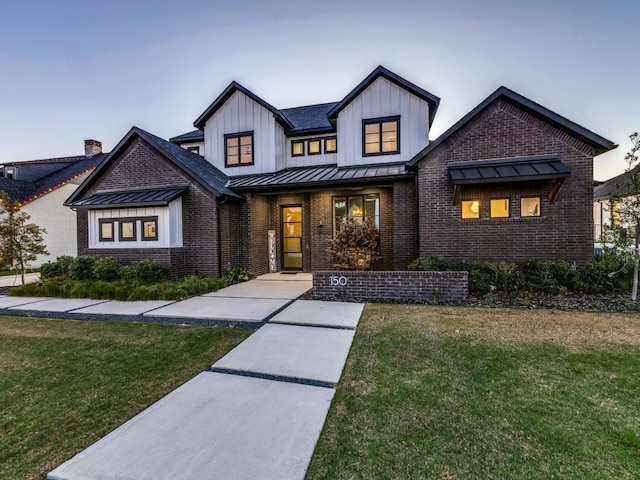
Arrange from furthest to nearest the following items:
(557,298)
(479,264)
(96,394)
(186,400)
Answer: (479,264) < (557,298) < (96,394) < (186,400)

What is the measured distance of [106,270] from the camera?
29.6ft

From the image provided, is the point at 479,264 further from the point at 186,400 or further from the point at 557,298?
the point at 186,400

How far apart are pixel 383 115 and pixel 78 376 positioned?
37.0 feet

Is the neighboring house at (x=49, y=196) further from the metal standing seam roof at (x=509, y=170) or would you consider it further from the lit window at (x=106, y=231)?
the metal standing seam roof at (x=509, y=170)

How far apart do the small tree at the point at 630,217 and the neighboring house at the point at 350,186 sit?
1.17 metres

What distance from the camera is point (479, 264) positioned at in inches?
324

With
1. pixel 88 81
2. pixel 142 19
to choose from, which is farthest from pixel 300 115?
pixel 88 81

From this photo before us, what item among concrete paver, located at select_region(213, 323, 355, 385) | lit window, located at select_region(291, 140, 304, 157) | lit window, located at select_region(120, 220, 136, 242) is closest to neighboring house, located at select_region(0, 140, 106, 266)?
lit window, located at select_region(120, 220, 136, 242)

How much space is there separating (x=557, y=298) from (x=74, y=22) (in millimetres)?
19148

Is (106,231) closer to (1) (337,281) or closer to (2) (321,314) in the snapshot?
(1) (337,281)

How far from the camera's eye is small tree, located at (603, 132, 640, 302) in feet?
21.0

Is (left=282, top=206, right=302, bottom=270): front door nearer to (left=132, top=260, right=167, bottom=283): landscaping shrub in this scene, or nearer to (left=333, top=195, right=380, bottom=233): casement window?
(left=333, top=195, right=380, bottom=233): casement window

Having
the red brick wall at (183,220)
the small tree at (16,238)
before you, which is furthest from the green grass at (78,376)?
the small tree at (16,238)

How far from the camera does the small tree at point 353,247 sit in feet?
30.5
